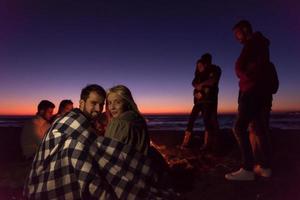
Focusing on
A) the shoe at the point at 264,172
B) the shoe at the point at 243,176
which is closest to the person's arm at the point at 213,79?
the shoe at the point at 264,172

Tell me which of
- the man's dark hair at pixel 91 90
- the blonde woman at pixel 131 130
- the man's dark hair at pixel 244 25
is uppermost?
the man's dark hair at pixel 244 25

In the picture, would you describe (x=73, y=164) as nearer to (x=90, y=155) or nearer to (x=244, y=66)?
(x=90, y=155)

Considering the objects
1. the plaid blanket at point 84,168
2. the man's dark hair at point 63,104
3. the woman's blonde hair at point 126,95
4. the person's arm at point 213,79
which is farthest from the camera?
the person's arm at point 213,79

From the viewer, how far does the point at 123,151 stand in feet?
10.2

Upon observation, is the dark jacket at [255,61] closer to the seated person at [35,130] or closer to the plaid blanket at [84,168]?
the plaid blanket at [84,168]

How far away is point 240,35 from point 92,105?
239 cm

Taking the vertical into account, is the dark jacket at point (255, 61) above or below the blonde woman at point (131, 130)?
above

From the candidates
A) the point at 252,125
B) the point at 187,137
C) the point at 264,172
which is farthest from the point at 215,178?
the point at 187,137

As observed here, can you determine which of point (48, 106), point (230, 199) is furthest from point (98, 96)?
point (48, 106)

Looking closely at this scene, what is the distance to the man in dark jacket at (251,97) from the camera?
4.42m

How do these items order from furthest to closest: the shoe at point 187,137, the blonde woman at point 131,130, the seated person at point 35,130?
the shoe at point 187,137, the seated person at point 35,130, the blonde woman at point 131,130

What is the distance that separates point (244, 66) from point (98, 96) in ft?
7.15

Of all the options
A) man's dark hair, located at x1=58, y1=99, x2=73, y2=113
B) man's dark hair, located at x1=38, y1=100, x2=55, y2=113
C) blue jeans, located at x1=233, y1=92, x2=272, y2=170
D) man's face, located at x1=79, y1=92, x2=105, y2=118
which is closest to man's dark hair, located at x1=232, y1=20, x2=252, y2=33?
blue jeans, located at x1=233, y1=92, x2=272, y2=170

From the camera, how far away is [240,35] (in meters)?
4.60
